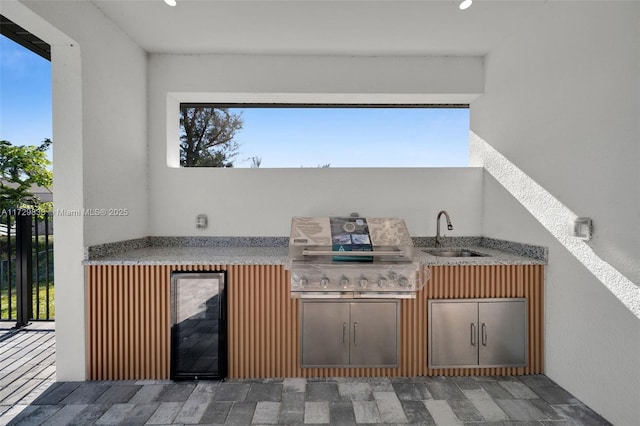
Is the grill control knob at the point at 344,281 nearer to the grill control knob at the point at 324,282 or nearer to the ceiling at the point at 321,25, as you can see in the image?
the grill control knob at the point at 324,282

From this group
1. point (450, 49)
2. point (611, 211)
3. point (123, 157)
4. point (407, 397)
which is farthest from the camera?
point (450, 49)

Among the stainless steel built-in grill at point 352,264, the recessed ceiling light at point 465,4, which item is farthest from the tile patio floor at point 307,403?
the recessed ceiling light at point 465,4

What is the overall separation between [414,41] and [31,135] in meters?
5.64

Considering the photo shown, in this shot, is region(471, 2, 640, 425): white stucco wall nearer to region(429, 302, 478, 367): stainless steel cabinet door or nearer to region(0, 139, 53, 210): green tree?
region(429, 302, 478, 367): stainless steel cabinet door

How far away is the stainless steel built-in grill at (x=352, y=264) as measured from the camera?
85.5 inches

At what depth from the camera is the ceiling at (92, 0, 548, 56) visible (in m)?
2.25

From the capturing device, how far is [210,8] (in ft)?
7.47

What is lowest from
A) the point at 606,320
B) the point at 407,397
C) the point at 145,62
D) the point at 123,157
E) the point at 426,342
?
the point at 407,397

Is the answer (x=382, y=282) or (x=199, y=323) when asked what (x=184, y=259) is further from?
(x=382, y=282)

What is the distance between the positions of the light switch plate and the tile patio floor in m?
1.18

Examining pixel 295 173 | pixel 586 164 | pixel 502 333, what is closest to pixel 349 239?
pixel 295 173

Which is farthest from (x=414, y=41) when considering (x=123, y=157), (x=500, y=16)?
(x=123, y=157)

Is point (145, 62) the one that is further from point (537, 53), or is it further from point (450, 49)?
point (537, 53)

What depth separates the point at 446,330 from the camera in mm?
2344
